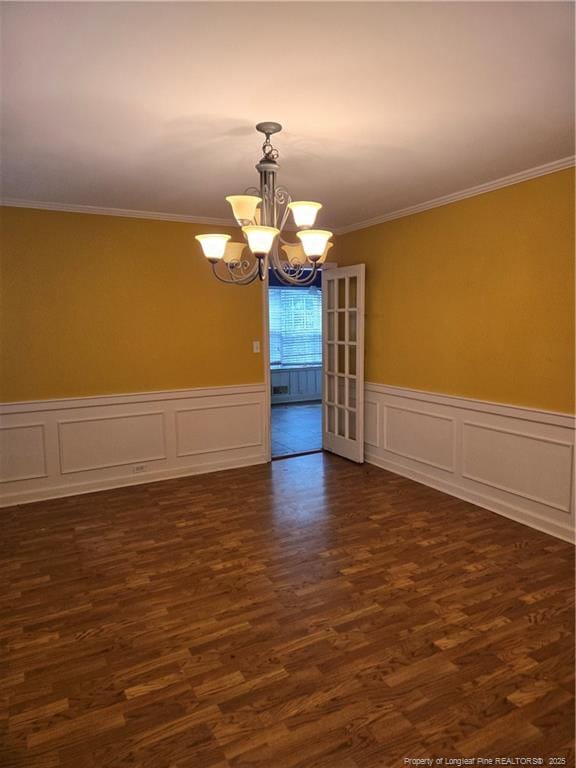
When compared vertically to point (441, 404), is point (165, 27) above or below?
above

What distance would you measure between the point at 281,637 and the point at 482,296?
109 inches

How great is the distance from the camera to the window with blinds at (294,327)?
27.8 ft

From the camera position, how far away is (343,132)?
2549 millimetres

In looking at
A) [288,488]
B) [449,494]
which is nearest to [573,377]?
[449,494]

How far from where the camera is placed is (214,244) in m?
2.56

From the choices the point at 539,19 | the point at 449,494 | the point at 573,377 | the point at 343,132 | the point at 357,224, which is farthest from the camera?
the point at 357,224

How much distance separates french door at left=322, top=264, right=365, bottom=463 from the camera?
488 cm

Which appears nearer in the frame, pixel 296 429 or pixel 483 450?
pixel 483 450

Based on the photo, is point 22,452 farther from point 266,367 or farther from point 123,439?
point 266,367

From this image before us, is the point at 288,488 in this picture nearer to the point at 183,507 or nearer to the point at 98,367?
the point at 183,507

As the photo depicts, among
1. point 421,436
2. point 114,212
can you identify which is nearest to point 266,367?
point 421,436

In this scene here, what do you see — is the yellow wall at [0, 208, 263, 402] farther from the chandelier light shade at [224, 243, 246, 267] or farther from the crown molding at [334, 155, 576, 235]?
the chandelier light shade at [224, 243, 246, 267]

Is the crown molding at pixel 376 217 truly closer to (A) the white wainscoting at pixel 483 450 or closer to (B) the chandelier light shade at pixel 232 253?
(A) the white wainscoting at pixel 483 450

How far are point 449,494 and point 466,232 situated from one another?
2109mm
